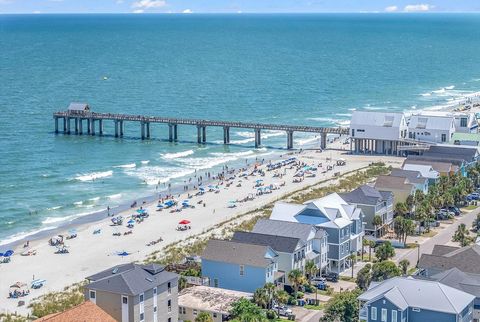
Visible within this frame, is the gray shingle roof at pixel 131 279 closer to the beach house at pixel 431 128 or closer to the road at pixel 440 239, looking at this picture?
the road at pixel 440 239

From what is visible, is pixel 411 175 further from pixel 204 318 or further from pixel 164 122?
pixel 164 122

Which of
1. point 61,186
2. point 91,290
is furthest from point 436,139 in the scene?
point 91,290

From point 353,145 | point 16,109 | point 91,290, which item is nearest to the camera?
point 91,290

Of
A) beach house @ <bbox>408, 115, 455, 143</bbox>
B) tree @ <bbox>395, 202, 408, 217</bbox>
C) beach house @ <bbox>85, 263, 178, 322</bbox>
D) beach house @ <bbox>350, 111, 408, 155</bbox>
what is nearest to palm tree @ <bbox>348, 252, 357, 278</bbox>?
tree @ <bbox>395, 202, 408, 217</bbox>

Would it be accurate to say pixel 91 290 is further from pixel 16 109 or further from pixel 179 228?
pixel 16 109

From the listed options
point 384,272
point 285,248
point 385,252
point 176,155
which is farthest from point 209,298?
point 176,155

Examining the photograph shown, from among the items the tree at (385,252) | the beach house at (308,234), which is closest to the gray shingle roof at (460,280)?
the tree at (385,252)
